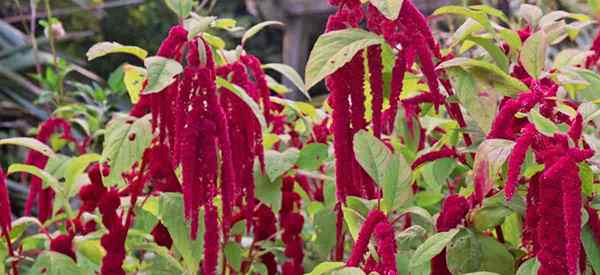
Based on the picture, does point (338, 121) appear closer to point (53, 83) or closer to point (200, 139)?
point (200, 139)

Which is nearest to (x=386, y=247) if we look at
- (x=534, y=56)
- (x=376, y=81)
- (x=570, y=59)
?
(x=376, y=81)

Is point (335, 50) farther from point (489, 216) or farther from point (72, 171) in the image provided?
point (72, 171)

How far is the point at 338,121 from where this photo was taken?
24.4 inches

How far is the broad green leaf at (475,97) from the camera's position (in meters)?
0.69

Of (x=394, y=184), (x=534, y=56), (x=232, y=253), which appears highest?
(x=534, y=56)

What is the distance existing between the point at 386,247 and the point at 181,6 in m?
0.32

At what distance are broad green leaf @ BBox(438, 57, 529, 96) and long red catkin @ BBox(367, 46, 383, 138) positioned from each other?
0.06 metres

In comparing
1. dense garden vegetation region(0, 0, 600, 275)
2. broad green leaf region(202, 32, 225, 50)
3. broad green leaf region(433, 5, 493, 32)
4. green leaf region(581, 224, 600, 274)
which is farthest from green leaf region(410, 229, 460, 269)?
broad green leaf region(202, 32, 225, 50)

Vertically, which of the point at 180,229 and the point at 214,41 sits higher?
the point at 214,41

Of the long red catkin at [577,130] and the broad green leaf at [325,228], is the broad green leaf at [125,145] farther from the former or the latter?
the long red catkin at [577,130]

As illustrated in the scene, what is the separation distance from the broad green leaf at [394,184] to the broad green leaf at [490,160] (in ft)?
0.26

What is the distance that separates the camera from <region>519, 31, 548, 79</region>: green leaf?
71 centimetres

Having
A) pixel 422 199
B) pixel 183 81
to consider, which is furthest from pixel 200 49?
pixel 422 199

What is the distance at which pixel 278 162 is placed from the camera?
895 mm
